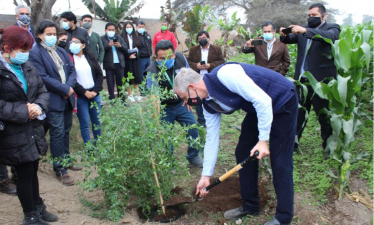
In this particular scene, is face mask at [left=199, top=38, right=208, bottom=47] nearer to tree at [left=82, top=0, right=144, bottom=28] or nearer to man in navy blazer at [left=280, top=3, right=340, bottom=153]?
man in navy blazer at [left=280, top=3, right=340, bottom=153]

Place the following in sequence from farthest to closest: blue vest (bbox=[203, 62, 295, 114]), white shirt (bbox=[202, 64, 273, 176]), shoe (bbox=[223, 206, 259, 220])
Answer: shoe (bbox=[223, 206, 259, 220])
blue vest (bbox=[203, 62, 295, 114])
white shirt (bbox=[202, 64, 273, 176])

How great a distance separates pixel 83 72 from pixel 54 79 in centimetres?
57

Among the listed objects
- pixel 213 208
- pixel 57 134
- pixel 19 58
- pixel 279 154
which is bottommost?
pixel 213 208

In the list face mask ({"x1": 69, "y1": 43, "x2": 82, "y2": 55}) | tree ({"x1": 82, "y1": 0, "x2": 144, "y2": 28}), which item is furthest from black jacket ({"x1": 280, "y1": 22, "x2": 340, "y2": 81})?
tree ({"x1": 82, "y1": 0, "x2": 144, "y2": 28})

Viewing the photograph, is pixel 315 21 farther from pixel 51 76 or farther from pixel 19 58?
pixel 19 58

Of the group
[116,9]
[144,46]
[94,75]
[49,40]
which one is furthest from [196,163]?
[116,9]

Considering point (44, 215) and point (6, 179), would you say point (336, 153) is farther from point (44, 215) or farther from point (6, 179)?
point (6, 179)

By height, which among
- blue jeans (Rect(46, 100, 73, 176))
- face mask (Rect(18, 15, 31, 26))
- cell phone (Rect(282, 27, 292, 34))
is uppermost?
face mask (Rect(18, 15, 31, 26))

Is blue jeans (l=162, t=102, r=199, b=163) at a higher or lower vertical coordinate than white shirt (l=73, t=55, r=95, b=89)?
lower

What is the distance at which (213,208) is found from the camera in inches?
127

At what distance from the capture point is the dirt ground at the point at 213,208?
2.92 meters

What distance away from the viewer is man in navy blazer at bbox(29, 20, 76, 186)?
3.49 m

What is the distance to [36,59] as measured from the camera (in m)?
3.43

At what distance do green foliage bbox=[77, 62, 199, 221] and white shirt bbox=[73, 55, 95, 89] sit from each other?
48.5 inches
